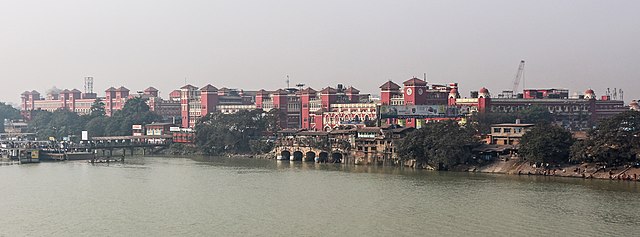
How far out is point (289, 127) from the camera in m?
62.6

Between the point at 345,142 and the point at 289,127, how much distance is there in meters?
17.1

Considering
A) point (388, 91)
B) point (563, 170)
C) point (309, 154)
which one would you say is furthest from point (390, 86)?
point (563, 170)

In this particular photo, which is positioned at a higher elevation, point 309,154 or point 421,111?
point 421,111

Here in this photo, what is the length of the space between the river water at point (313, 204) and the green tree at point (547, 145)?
1403 millimetres

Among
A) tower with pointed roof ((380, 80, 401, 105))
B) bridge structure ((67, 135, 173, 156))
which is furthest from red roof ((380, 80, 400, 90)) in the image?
bridge structure ((67, 135, 173, 156))

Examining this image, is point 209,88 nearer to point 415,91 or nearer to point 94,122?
point 94,122

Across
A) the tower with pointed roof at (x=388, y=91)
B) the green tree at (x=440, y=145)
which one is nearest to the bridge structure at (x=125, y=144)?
the tower with pointed roof at (x=388, y=91)

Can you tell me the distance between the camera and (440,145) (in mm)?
38219

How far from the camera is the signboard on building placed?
51.9 metres

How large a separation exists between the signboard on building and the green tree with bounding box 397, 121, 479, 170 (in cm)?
1113

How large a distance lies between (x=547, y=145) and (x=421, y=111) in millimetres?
18432

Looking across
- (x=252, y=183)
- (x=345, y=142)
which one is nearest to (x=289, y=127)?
(x=345, y=142)

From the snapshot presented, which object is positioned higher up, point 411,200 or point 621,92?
point 621,92

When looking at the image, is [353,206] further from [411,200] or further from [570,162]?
[570,162]
